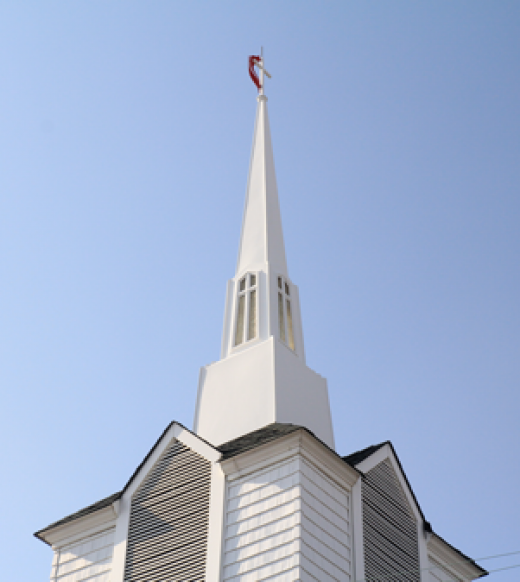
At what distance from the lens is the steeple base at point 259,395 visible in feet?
99.7

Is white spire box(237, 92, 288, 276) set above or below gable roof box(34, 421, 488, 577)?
above

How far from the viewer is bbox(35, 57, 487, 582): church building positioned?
85.2 feet

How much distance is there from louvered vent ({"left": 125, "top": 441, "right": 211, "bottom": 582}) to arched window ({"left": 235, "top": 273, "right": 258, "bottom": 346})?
15.4ft

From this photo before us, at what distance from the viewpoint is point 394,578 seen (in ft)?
89.8

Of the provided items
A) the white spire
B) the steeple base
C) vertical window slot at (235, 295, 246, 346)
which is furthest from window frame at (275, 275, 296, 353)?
vertical window slot at (235, 295, 246, 346)

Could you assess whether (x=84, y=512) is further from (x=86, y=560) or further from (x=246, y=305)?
(x=246, y=305)

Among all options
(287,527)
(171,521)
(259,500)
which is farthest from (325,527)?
(171,521)

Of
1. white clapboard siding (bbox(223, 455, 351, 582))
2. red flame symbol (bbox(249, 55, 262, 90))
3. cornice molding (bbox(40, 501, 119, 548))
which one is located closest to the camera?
white clapboard siding (bbox(223, 455, 351, 582))

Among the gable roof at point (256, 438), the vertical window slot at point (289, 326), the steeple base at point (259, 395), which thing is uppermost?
the vertical window slot at point (289, 326)

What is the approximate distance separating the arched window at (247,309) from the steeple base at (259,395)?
0.97 metres

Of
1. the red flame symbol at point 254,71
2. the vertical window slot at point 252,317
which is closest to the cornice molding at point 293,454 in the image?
the vertical window slot at point 252,317

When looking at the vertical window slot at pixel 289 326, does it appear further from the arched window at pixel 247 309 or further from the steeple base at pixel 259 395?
the arched window at pixel 247 309

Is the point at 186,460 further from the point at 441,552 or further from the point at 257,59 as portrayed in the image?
the point at 257,59

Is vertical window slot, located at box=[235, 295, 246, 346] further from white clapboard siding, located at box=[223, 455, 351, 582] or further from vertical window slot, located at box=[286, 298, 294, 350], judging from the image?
white clapboard siding, located at box=[223, 455, 351, 582]
